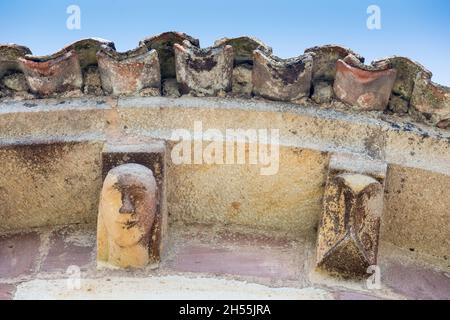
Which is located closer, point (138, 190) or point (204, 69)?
point (138, 190)

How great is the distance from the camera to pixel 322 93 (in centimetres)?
311

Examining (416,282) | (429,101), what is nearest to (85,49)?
(429,101)

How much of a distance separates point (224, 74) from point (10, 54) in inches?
37.9

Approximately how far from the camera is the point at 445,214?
2.89 meters

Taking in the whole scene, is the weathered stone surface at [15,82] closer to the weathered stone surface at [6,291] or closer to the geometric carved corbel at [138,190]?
the geometric carved corbel at [138,190]

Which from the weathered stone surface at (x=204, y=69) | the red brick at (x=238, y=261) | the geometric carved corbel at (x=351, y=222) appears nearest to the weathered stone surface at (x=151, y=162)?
the red brick at (x=238, y=261)

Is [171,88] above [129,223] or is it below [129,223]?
above

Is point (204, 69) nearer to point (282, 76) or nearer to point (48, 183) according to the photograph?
point (282, 76)

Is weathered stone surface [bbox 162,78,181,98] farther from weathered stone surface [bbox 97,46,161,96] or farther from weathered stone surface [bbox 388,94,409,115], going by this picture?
weathered stone surface [bbox 388,94,409,115]

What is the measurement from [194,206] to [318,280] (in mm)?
683

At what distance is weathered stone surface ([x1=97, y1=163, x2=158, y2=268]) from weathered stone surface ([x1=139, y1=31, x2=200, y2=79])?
636mm

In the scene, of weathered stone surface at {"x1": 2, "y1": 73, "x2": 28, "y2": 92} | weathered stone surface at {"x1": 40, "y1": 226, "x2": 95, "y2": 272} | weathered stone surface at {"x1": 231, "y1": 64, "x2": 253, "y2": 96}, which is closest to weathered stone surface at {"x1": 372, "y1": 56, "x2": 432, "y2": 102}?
weathered stone surface at {"x1": 231, "y1": 64, "x2": 253, "y2": 96}

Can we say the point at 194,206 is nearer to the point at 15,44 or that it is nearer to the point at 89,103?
the point at 89,103
